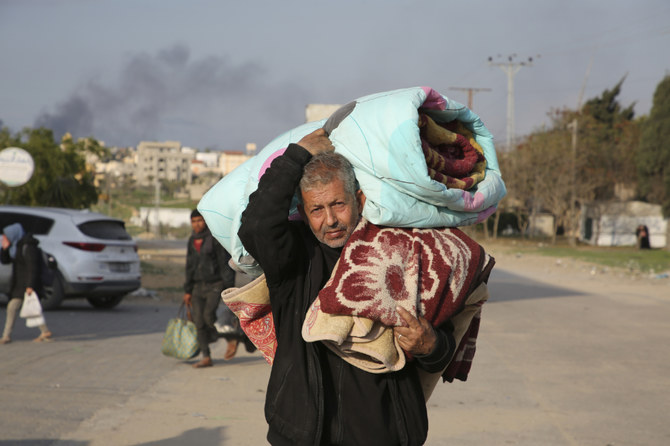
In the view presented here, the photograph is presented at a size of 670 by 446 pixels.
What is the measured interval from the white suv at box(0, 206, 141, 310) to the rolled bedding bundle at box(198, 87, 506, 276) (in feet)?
36.6

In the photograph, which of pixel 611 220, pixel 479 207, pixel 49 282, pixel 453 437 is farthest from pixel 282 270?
pixel 611 220

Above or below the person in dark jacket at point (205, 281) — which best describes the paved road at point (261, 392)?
below

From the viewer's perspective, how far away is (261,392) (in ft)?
24.8

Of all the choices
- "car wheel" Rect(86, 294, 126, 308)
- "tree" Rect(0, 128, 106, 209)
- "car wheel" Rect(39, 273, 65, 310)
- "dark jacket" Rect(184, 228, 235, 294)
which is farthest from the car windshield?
"tree" Rect(0, 128, 106, 209)

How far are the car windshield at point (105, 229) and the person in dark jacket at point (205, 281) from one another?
5519mm

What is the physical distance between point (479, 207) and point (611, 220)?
50595mm

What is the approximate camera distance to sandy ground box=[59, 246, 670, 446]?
5945 mm

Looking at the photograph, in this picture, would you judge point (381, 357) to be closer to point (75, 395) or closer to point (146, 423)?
point (146, 423)

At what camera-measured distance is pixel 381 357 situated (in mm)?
2660

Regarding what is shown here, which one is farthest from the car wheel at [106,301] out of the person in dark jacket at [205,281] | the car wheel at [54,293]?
the person in dark jacket at [205,281]

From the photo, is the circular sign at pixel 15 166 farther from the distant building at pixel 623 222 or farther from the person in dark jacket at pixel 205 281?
the distant building at pixel 623 222

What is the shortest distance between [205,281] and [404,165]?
689cm

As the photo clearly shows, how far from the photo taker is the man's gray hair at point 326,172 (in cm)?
281

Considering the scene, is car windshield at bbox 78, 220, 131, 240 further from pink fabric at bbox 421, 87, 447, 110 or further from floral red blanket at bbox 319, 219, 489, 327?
floral red blanket at bbox 319, 219, 489, 327
